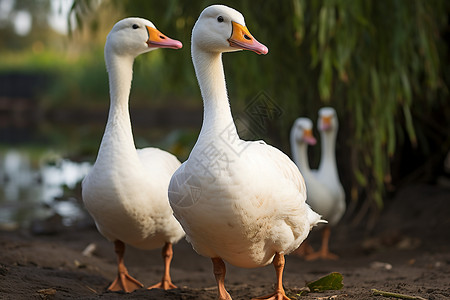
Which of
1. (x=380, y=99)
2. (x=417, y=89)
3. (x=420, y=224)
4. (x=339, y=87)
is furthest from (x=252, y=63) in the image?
(x=420, y=224)

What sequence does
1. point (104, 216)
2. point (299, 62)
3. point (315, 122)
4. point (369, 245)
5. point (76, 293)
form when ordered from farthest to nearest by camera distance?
point (315, 122) → point (299, 62) → point (369, 245) → point (104, 216) → point (76, 293)

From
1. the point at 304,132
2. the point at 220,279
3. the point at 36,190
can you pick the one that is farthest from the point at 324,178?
the point at 36,190

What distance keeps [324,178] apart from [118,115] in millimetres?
2469

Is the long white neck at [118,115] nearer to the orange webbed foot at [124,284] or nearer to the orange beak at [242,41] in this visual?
the orange webbed foot at [124,284]

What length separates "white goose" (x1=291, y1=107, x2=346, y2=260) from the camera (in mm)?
5094

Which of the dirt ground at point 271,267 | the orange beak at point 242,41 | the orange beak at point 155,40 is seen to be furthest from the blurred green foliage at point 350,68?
the orange beak at point 242,41

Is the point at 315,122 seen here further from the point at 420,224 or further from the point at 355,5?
the point at 355,5

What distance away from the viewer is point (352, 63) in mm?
4664

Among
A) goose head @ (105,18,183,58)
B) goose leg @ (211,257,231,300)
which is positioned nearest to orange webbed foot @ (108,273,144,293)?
goose leg @ (211,257,231,300)

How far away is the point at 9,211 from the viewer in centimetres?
712

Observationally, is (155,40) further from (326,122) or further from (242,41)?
(326,122)

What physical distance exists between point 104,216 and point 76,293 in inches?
18.2

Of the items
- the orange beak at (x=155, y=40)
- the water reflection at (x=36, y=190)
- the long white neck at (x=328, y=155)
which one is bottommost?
the water reflection at (x=36, y=190)

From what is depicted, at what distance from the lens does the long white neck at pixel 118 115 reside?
3412mm
